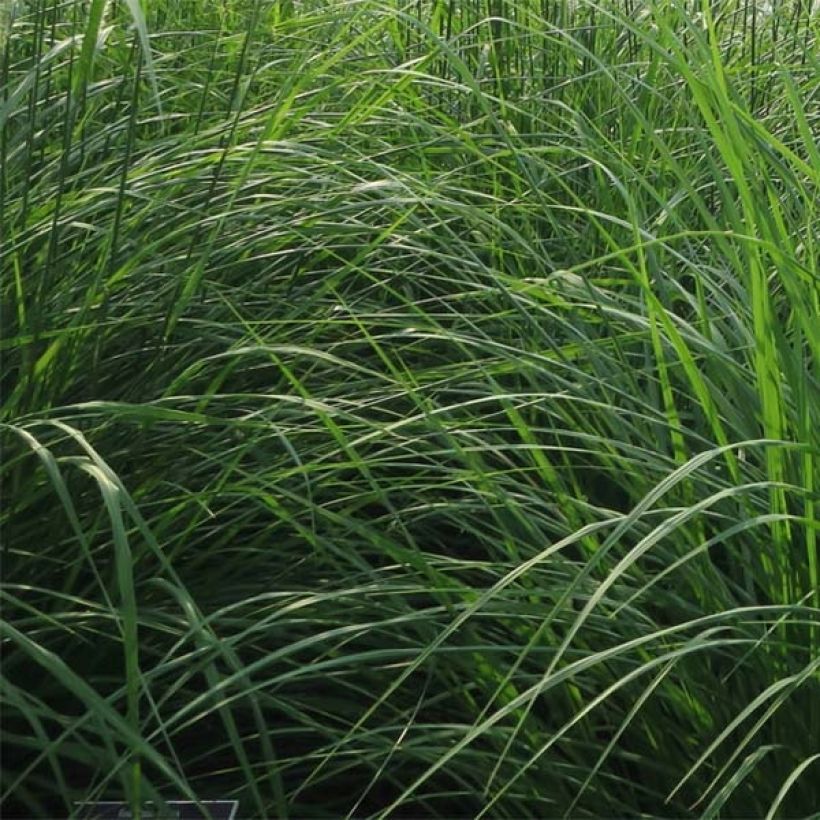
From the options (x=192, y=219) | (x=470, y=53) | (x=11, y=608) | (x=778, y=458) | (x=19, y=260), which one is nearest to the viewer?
(x=778, y=458)

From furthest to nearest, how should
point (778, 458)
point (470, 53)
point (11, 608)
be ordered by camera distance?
point (470, 53) → point (11, 608) → point (778, 458)

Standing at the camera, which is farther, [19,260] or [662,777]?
[19,260]

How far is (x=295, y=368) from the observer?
189 cm

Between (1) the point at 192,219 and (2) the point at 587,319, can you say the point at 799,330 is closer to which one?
(2) the point at 587,319

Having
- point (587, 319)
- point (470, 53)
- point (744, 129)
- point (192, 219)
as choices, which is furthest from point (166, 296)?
point (470, 53)

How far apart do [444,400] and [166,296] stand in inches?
13.6

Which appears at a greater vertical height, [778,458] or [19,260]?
[19,260]

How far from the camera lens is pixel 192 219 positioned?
1927 mm

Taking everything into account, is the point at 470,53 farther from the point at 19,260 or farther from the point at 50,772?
the point at 50,772

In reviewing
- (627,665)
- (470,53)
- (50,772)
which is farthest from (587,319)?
(470,53)

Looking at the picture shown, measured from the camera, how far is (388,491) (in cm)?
164

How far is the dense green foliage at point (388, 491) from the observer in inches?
56.4

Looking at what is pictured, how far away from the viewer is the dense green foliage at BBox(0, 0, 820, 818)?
1433mm

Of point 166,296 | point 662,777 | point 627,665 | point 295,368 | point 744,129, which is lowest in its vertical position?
point 662,777
